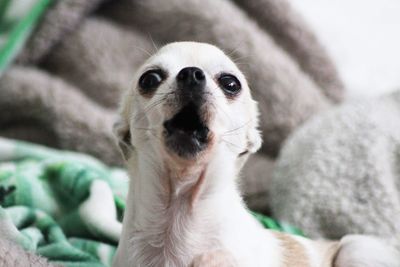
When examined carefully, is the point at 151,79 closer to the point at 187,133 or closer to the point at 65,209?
the point at 187,133

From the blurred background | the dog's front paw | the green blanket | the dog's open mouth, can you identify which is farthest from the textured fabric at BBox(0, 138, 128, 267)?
the blurred background

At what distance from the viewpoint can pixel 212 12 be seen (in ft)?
7.63

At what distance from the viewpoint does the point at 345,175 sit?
1.77 metres

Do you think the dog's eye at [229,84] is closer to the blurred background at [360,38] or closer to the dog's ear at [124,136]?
the dog's ear at [124,136]

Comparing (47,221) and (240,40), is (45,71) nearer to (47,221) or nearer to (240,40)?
(240,40)

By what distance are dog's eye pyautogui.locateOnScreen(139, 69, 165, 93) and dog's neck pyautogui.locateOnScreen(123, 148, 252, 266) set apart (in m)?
0.15

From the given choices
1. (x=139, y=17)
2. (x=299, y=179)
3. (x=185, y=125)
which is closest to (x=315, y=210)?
(x=299, y=179)

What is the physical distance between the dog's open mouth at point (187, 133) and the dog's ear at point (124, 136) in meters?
0.23

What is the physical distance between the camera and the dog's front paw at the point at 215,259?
1159 millimetres

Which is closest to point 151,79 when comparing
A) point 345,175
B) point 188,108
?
point 188,108

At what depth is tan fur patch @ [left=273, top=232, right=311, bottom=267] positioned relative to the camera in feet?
4.51

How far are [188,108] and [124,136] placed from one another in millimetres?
273

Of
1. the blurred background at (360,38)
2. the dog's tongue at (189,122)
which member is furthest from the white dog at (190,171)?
the blurred background at (360,38)

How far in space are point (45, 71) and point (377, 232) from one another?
1456 millimetres
